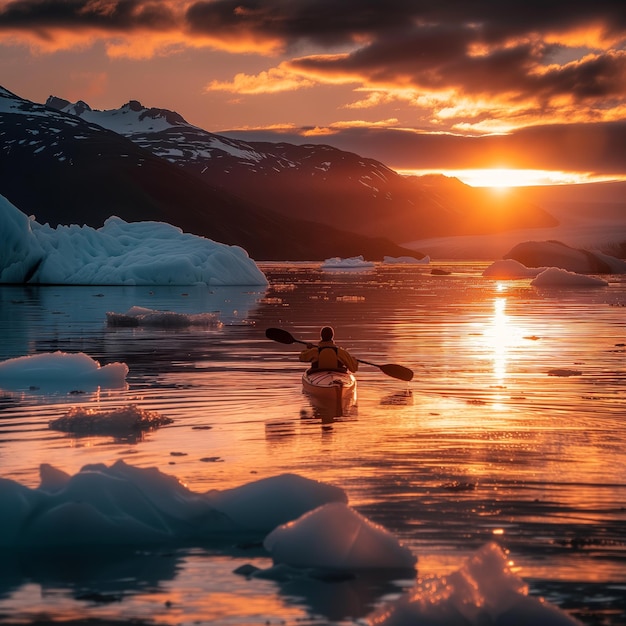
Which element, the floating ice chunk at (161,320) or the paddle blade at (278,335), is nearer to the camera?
the paddle blade at (278,335)

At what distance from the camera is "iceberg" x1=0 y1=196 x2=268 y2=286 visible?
62.9 meters

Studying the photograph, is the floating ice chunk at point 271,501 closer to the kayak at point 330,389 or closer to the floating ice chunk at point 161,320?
the kayak at point 330,389

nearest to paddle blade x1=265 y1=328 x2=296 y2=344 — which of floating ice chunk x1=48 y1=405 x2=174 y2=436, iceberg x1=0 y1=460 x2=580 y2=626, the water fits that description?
the water

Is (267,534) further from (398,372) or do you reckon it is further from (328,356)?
(398,372)

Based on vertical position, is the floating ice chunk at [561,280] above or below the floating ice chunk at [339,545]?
above

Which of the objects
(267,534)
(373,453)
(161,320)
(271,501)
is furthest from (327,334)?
(161,320)

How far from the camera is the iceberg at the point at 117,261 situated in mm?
62906

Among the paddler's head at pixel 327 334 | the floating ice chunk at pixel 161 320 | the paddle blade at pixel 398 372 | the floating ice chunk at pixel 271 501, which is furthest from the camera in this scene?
the floating ice chunk at pixel 161 320

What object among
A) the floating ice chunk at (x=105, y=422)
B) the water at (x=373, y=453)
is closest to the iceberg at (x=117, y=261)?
the water at (x=373, y=453)

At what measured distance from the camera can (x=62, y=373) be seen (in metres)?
17.2

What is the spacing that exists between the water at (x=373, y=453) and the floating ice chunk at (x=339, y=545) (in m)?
0.25

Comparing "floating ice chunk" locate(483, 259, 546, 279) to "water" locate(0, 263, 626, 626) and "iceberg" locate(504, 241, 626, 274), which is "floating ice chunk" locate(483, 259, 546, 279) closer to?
"iceberg" locate(504, 241, 626, 274)

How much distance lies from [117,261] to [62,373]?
157ft

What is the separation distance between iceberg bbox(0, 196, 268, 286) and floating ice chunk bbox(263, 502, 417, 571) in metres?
55.7
